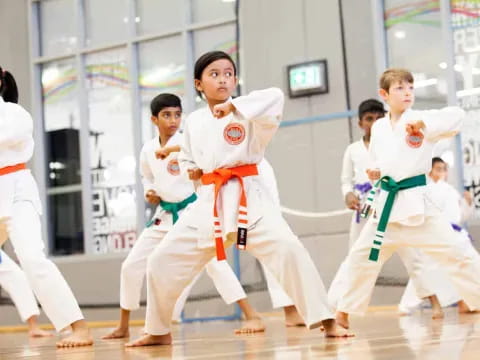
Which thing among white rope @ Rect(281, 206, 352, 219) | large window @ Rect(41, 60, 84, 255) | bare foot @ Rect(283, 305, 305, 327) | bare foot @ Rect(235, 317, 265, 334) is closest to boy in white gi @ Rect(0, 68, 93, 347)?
bare foot @ Rect(235, 317, 265, 334)

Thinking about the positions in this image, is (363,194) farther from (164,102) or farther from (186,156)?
(186,156)

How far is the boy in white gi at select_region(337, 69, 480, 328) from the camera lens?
14.3 feet

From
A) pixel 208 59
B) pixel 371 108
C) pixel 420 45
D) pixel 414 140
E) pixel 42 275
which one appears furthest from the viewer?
pixel 420 45

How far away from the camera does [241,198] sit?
368 centimetres

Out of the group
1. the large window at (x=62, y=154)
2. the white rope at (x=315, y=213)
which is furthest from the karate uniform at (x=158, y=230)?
the large window at (x=62, y=154)

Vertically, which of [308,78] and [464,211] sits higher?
[308,78]

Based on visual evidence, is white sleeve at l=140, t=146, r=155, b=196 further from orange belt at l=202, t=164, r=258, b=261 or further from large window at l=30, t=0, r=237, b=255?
large window at l=30, t=0, r=237, b=255

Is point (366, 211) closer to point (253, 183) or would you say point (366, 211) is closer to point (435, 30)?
point (253, 183)

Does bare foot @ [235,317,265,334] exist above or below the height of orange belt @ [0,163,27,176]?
below

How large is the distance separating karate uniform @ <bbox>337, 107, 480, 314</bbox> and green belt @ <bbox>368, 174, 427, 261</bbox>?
2 cm

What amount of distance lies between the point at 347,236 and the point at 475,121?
134 centimetres

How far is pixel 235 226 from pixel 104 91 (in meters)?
6.31

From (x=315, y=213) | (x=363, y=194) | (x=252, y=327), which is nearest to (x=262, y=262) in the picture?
(x=252, y=327)

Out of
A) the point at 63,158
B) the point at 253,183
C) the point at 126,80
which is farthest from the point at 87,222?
the point at 253,183
